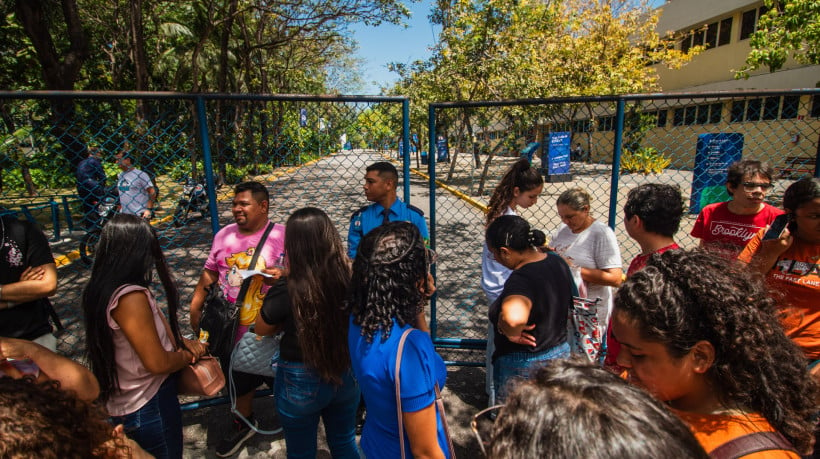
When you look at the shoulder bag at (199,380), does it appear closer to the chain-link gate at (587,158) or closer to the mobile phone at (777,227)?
the chain-link gate at (587,158)

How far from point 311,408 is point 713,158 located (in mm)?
10001

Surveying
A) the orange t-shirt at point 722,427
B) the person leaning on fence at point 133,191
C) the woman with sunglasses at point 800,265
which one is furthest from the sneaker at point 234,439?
the person leaning on fence at point 133,191

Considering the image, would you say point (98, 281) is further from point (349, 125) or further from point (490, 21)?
point (490, 21)

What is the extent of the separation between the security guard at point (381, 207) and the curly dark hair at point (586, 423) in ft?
7.05

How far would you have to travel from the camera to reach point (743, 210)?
2.65m

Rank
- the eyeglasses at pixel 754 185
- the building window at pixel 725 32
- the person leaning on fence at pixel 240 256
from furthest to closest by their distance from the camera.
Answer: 1. the building window at pixel 725 32
2. the eyeglasses at pixel 754 185
3. the person leaning on fence at pixel 240 256

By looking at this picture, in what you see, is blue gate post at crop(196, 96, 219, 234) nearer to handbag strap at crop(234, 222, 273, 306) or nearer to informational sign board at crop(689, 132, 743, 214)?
handbag strap at crop(234, 222, 273, 306)

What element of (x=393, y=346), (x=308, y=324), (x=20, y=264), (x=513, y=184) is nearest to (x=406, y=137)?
(x=513, y=184)

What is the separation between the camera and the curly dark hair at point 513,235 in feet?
6.34

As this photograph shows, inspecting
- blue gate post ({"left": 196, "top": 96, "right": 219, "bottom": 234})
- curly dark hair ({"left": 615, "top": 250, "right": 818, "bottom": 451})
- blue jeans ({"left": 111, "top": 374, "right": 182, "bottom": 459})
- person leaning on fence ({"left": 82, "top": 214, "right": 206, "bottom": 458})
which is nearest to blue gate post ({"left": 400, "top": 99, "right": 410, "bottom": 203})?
blue gate post ({"left": 196, "top": 96, "right": 219, "bottom": 234})

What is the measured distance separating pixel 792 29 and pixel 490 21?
649 cm

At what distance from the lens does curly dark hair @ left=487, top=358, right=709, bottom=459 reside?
24.2 inches

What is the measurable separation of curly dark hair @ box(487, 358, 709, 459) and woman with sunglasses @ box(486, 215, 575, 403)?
111 centimetres

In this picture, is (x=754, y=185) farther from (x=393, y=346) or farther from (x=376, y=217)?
(x=393, y=346)
